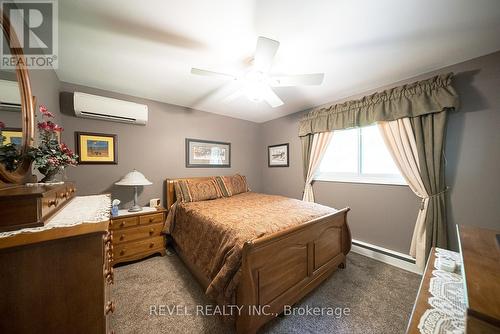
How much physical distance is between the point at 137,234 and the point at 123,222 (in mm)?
242

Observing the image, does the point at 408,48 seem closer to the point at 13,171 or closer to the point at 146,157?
the point at 13,171

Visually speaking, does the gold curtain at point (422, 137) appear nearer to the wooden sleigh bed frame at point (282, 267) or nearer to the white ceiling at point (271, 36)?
the white ceiling at point (271, 36)

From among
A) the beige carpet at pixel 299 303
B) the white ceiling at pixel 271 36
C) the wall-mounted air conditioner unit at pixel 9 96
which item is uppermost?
the white ceiling at pixel 271 36

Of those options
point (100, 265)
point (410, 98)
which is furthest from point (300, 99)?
point (100, 265)

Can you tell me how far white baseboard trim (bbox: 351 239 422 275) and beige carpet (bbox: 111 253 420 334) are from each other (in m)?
0.09

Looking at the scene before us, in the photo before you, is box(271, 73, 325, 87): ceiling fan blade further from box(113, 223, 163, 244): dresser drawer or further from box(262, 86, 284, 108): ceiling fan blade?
box(113, 223, 163, 244): dresser drawer

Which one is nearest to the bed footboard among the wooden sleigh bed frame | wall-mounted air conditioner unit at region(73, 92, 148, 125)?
the wooden sleigh bed frame

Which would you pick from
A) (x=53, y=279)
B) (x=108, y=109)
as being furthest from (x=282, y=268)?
(x=108, y=109)

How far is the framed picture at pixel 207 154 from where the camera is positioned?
317cm

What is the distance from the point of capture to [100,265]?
0.76 metres

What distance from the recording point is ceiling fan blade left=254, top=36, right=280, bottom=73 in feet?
4.03

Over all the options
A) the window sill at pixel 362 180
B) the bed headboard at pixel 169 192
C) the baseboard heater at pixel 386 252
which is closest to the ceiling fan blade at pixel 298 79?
the window sill at pixel 362 180

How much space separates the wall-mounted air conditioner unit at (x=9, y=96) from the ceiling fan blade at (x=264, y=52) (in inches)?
59.8

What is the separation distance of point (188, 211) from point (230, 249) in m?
1.09
